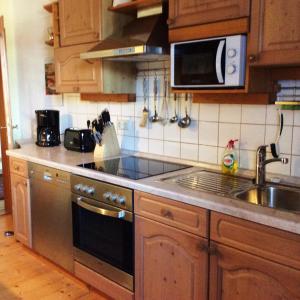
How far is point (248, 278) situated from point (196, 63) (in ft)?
3.59

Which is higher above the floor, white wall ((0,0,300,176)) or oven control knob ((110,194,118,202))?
white wall ((0,0,300,176))

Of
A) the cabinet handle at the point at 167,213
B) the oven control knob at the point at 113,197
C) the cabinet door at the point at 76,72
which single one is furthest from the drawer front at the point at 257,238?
the cabinet door at the point at 76,72

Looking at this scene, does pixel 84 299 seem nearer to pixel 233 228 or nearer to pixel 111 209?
pixel 111 209

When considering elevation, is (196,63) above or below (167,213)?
above

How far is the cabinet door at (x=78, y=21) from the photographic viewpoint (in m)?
2.51

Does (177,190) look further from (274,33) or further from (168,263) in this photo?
(274,33)

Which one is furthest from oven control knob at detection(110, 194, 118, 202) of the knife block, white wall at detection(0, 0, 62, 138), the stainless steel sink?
white wall at detection(0, 0, 62, 138)

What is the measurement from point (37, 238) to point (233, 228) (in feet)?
6.02

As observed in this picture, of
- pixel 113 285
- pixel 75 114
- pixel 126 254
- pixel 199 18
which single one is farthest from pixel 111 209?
pixel 75 114

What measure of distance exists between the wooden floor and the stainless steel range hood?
62.0 inches

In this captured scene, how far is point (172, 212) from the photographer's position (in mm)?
1786

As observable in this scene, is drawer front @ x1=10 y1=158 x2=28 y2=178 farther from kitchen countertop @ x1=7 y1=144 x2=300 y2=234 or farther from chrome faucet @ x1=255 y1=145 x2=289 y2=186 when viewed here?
chrome faucet @ x1=255 y1=145 x2=289 y2=186

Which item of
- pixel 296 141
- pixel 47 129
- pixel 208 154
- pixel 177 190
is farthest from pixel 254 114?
pixel 47 129

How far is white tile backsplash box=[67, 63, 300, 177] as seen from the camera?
6.49ft
